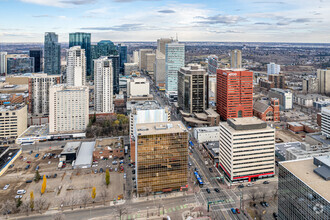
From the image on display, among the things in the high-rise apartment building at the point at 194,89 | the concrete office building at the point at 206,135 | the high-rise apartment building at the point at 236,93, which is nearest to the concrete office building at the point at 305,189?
the concrete office building at the point at 206,135

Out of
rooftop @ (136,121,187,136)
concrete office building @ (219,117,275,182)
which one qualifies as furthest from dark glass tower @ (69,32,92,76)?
concrete office building @ (219,117,275,182)

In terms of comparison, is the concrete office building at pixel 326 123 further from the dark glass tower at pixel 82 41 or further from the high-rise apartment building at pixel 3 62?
the high-rise apartment building at pixel 3 62

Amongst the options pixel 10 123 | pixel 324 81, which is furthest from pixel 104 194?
pixel 324 81

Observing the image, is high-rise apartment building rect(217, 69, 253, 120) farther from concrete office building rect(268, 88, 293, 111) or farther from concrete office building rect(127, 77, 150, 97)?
concrete office building rect(127, 77, 150, 97)

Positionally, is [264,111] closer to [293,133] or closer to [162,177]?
[293,133]

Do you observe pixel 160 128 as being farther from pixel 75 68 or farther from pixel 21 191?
pixel 75 68
